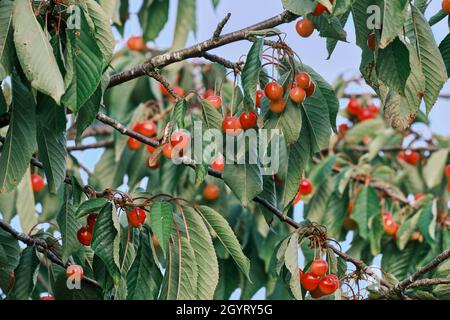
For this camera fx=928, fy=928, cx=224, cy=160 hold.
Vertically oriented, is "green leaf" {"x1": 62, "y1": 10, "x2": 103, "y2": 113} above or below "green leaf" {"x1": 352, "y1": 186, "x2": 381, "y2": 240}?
below

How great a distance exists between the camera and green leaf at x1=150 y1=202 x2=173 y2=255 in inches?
84.7

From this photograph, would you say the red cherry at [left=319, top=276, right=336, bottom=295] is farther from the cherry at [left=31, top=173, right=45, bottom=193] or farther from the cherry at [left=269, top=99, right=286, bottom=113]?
the cherry at [left=31, top=173, right=45, bottom=193]

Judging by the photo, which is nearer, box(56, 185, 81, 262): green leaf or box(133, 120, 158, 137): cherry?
box(56, 185, 81, 262): green leaf

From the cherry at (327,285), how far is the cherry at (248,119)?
466 mm

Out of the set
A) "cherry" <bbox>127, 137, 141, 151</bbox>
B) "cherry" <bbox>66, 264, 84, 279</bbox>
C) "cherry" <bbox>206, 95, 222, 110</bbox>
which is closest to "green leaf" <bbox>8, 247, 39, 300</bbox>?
"cherry" <bbox>66, 264, 84, 279</bbox>

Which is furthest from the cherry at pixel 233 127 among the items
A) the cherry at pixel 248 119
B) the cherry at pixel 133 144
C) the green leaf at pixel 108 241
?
the cherry at pixel 133 144

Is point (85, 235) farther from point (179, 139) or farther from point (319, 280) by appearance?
point (319, 280)

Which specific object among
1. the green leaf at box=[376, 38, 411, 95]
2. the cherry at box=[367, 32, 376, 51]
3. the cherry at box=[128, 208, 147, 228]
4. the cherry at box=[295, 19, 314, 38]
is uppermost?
the cherry at box=[295, 19, 314, 38]

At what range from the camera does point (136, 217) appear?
92.2 inches

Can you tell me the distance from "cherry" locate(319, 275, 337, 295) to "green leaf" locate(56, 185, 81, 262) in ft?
2.19

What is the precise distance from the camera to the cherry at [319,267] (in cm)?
246

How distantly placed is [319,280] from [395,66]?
66 centimetres

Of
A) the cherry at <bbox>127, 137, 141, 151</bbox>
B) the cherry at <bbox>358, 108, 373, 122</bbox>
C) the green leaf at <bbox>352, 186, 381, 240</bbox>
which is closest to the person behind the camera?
the green leaf at <bbox>352, 186, 381, 240</bbox>

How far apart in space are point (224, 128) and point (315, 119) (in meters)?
0.23
